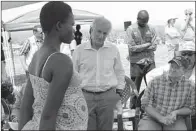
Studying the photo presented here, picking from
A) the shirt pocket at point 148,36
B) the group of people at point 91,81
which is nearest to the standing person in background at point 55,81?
the group of people at point 91,81

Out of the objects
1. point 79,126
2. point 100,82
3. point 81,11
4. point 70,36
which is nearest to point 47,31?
point 70,36

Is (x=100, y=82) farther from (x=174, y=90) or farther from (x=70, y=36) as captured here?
(x=70, y=36)

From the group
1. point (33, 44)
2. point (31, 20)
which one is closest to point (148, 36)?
point (33, 44)

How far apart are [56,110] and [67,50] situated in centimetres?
471

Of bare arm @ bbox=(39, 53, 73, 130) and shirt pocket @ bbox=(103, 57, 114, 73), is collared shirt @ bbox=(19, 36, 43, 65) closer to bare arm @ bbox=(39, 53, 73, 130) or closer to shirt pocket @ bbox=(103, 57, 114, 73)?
shirt pocket @ bbox=(103, 57, 114, 73)

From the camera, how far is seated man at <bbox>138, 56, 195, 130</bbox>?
3232 mm

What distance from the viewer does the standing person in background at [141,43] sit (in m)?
4.94

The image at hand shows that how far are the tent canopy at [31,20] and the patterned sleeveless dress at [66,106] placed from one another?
5625 mm

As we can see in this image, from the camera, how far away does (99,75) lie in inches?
125

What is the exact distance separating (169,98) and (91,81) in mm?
832

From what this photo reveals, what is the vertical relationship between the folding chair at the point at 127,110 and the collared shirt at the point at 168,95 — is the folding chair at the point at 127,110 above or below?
below

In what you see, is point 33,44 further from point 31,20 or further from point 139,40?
point 139,40

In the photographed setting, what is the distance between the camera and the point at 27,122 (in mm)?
1405

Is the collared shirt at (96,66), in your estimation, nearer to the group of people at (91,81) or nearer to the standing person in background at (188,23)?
the group of people at (91,81)
